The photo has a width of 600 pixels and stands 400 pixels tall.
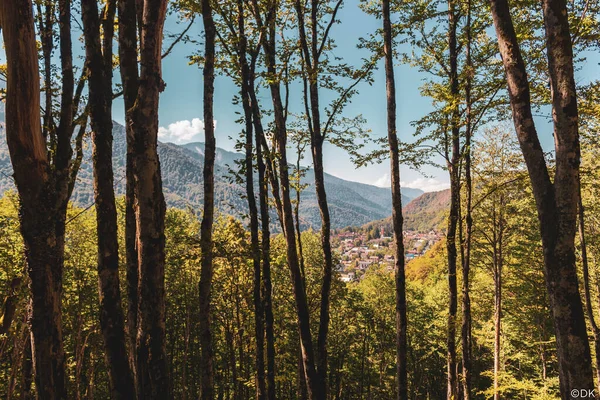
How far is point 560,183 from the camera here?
3.76 m

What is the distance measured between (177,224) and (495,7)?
1764 centimetres

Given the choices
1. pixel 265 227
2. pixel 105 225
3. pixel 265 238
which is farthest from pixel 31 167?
pixel 265 227

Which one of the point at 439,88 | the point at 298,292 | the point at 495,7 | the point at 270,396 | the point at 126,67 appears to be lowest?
the point at 270,396

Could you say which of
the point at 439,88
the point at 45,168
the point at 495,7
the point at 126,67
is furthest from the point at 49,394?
the point at 439,88

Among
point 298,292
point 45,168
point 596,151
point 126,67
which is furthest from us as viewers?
point 596,151

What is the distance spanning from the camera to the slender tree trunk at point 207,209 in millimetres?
7145

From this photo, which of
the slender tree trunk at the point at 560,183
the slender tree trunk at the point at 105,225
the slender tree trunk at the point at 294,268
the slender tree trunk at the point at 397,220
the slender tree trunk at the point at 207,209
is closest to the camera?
the slender tree trunk at the point at 560,183

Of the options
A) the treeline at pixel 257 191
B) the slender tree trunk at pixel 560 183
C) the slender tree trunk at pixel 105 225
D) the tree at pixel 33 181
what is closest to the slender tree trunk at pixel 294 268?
the treeline at pixel 257 191

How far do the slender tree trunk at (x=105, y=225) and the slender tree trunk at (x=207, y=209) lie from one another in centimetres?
278

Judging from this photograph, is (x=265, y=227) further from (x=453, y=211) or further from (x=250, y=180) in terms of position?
(x=453, y=211)

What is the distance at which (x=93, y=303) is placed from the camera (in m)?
16.0

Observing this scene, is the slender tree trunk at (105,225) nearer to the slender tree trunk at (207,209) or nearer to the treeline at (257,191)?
the treeline at (257,191)

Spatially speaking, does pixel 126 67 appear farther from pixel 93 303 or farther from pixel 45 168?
pixel 93 303

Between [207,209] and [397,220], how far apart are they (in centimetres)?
441
